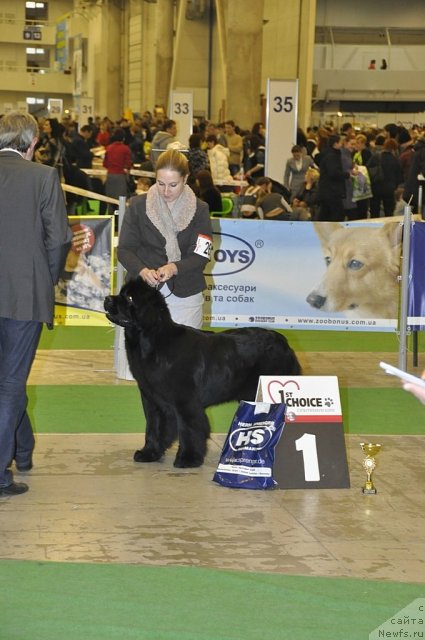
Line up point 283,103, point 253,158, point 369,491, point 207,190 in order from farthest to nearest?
point 253,158 → point 283,103 → point 207,190 → point 369,491

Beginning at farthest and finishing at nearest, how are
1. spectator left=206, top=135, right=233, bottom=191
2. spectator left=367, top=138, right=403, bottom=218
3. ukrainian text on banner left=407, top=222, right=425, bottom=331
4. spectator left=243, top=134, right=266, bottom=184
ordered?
spectator left=243, top=134, right=266, bottom=184 < spectator left=206, top=135, right=233, bottom=191 < spectator left=367, top=138, right=403, bottom=218 < ukrainian text on banner left=407, top=222, right=425, bottom=331

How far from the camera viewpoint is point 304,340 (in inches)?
401

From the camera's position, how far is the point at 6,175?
16.6 feet

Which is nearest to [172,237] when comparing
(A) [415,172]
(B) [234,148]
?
(A) [415,172]

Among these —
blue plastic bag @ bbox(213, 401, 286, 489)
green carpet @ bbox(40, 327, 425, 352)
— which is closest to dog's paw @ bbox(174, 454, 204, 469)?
blue plastic bag @ bbox(213, 401, 286, 489)

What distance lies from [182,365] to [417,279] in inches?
135

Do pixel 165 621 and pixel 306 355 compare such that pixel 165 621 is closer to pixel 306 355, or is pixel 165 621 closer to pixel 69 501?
pixel 69 501

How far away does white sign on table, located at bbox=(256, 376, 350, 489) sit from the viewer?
5.41 metres

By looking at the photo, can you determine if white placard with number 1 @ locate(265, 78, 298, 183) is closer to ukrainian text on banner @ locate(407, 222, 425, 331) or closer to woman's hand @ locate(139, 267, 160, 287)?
ukrainian text on banner @ locate(407, 222, 425, 331)

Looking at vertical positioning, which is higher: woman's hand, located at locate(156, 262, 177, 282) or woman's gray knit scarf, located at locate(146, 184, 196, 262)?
woman's gray knit scarf, located at locate(146, 184, 196, 262)

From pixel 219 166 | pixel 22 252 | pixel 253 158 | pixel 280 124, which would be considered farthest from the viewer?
pixel 253 158

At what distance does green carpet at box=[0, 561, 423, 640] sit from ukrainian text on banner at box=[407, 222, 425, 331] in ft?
15.2

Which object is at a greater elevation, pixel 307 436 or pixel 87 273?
pixel 87 273

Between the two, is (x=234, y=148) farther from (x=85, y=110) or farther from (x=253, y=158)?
(x=85, y=110)
